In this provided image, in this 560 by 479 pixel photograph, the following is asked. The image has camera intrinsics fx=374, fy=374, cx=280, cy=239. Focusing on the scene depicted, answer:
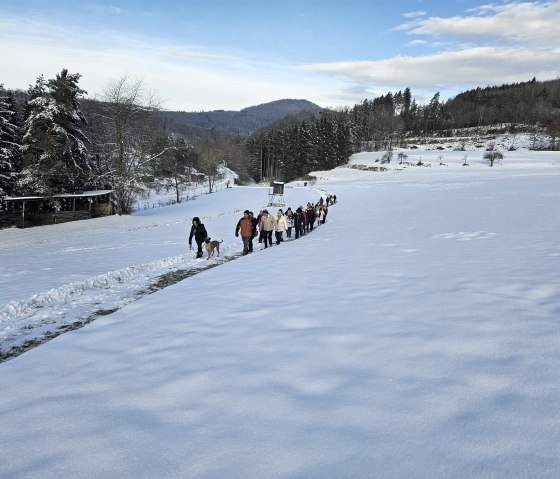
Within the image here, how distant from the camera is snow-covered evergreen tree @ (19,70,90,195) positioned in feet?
104

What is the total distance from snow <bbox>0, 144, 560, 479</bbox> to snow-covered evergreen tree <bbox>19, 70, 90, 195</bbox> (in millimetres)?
26539

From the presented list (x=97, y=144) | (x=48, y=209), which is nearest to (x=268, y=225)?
(x=48, y=209)

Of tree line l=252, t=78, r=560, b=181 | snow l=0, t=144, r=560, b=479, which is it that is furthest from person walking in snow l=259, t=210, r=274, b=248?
tree line l=252, t=78, r=560, b=181

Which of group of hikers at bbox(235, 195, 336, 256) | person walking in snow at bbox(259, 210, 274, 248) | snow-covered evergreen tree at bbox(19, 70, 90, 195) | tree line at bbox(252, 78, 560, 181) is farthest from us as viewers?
tree line at bbox(252, 78, 560, 181)

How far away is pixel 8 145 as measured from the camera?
32562 millimetres

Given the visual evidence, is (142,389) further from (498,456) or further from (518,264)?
(518,264)

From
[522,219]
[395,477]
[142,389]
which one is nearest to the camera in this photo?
[395,477]

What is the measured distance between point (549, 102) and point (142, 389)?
6541 inches

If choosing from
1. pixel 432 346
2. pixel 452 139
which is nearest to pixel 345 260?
pixel 432 346

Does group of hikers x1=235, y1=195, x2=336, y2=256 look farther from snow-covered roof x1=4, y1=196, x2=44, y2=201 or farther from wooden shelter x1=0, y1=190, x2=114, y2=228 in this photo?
wooden shelter x1=0, y1=190, x2=114, y2=228

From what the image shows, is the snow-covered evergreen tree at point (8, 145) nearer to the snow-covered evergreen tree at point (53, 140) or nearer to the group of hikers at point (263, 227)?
the snow-covered evergreen tree at point (53, 140)

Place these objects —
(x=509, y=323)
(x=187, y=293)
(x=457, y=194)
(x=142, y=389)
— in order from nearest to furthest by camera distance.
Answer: (x=142, y=389) < (x=509, y=323) < (x=187, y=293) < (x=457, y=194)

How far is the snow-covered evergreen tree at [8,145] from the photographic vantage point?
3002cm

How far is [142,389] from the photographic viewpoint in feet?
13.0
